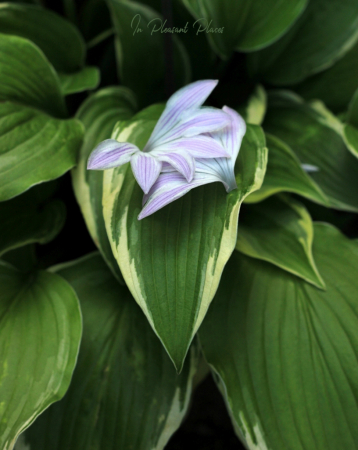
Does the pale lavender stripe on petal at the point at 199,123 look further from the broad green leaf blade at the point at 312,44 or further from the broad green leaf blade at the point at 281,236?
the broad green leaf blade at the point at 312,44

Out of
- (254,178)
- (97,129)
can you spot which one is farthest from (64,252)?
(254,178)

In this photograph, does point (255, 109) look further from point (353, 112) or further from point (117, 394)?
point (117, 394)

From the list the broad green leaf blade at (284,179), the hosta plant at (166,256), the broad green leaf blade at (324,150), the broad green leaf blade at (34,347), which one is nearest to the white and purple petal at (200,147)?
the hosta plant at (166,256)

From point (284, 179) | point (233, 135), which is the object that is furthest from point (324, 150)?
point (233, 135)

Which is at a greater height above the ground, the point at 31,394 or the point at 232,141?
the point at 232,141

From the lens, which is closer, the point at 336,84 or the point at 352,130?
the point at 352,130

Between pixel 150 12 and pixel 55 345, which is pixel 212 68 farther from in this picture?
pixel 55 345

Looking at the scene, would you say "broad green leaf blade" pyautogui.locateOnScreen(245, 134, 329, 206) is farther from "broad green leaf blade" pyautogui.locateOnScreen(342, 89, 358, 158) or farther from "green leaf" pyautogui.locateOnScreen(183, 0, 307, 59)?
"green leaf" pyautogui.locateOnScreen(183, 0, 307, 59)
